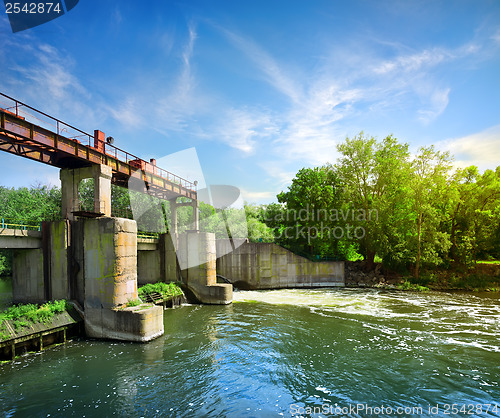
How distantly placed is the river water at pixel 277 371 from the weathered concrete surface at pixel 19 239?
6.22m

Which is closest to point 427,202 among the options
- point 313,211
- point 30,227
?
point 313,211

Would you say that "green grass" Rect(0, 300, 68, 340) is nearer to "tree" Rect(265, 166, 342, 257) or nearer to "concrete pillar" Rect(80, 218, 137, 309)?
"concrete pillar" Rect(80, 218, 137, 309)

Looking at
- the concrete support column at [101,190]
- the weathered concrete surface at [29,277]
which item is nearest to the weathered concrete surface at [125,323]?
the weathered concrete surface at [29,277]

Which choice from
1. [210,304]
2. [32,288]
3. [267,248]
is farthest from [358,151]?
[32,288]

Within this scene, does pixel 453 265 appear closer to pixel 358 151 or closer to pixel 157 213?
pixel 358 151

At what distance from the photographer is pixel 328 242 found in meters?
34.4

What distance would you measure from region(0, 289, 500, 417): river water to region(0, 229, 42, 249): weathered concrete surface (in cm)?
622

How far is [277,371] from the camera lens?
11617 millimetres

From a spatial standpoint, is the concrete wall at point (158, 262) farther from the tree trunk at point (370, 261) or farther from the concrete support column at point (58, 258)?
the tree trunk at point (370, 261)

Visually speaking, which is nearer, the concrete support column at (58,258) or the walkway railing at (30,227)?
the walkway railing at (30,227)

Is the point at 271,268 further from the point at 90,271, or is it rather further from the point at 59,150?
the point at 59,150

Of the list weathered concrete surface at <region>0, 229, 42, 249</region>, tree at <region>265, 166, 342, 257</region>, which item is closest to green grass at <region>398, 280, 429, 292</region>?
tree at <region>265, 166, 342, 257</region>

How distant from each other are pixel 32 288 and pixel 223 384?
13.9 m

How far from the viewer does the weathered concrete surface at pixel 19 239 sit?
49.8ft
